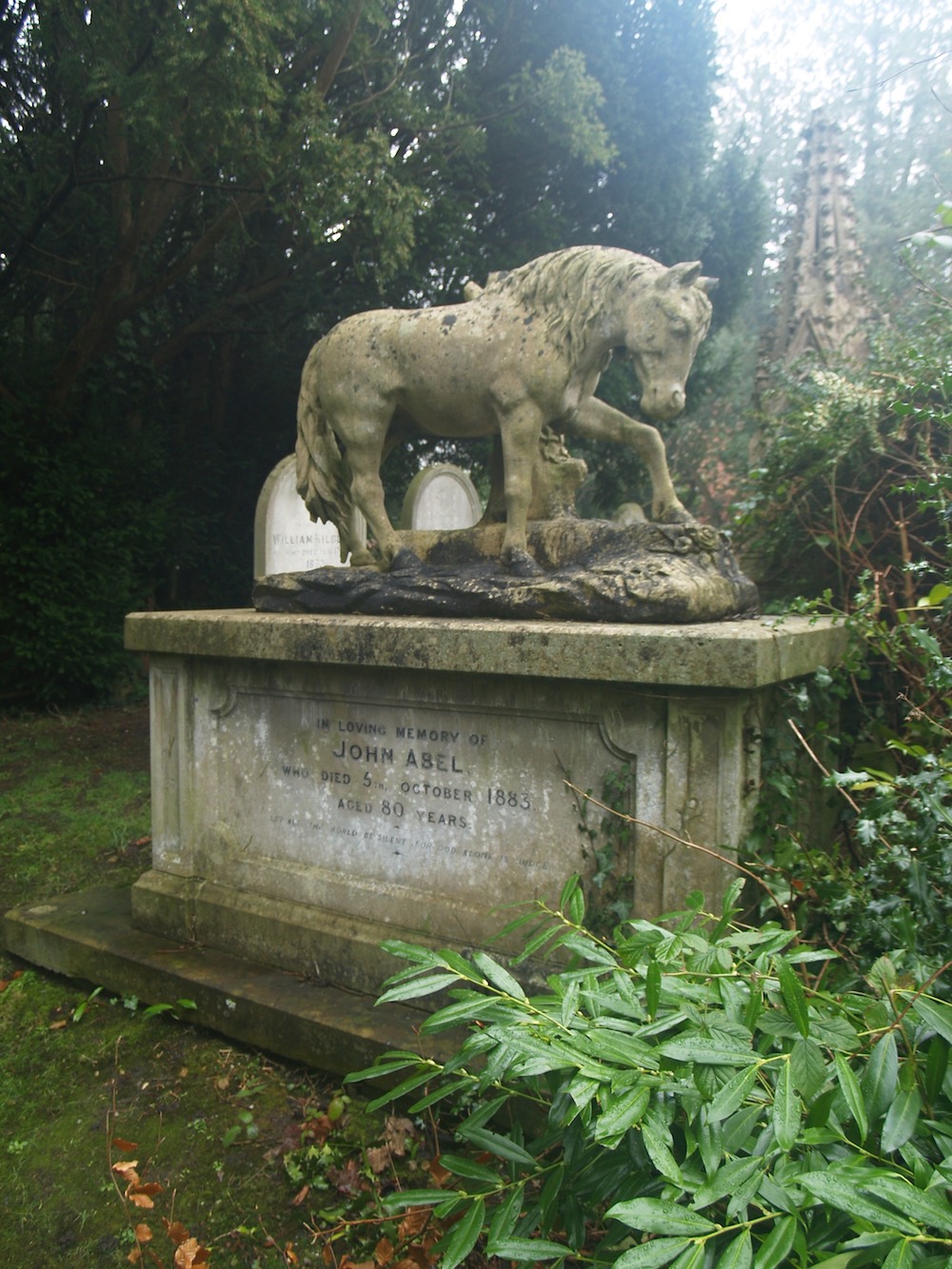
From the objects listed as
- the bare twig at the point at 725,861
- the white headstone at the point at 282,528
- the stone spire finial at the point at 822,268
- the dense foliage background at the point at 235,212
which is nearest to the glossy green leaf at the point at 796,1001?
the bare twig at the point at 725,861

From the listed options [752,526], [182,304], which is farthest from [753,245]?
[752,526]

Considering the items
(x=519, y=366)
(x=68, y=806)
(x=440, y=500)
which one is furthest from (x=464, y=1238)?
(x=440, y=500)

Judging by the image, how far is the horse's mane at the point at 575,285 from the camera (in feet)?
10.3

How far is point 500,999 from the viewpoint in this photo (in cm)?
134

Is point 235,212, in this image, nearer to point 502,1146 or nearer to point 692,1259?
point 502,1146

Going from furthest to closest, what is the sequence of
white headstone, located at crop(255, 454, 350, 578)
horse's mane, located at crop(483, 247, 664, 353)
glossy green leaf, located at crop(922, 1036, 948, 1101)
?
white headstone, located at crop(255, 454, 350, 578) < horse's mane, located at crop(483, 247, 664, 353) < glossy green leaf, located at crop(922, 1036, 948, 1101)

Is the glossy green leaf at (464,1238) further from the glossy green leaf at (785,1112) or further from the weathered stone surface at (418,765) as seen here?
the weathered stone surface at (418,765)

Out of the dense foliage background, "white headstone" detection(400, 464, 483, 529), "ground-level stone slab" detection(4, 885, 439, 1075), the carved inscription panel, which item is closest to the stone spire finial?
the dense foliage background

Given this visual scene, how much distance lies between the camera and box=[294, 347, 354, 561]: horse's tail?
377cm

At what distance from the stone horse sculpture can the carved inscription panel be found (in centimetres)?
64

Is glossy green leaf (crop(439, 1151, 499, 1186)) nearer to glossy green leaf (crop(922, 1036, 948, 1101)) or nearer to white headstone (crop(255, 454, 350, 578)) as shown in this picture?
glossy green leaf (crop(922, 1036, 948, 1101))

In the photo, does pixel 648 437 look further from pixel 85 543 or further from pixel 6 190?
pixel 6 190

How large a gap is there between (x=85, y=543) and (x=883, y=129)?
19.5 metres

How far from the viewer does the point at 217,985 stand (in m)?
3.26
